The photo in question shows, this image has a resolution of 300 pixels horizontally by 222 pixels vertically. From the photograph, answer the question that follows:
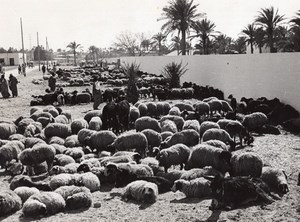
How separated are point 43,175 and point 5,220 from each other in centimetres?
275

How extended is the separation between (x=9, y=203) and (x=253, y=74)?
51.1 ft

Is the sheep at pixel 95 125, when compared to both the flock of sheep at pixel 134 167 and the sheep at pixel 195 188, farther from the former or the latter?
the sheep at pixel 195 188

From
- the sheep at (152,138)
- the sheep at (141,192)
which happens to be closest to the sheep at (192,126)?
the sheep at (152,138)

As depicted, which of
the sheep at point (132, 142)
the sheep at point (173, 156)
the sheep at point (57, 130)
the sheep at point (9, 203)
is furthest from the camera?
the sheep at point (57, 130)

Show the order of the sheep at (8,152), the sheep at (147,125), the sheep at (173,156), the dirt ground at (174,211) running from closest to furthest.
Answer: the dirt ground at (174,211) < the sheep at (173,156) < the sheep at (8,152) < the sheep at (147,125)

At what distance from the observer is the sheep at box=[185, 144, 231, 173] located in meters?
9.22

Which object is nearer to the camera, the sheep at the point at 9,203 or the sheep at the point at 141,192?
the sheep at the point at 9,203

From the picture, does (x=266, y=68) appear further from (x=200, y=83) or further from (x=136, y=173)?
(x=136, y=173)

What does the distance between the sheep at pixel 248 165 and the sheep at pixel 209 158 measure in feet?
0.86

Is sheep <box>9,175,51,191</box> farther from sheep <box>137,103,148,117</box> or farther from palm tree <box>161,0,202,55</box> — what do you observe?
palm tree <box>161,0,202,55</box>

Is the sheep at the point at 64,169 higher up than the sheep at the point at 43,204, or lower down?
higher up

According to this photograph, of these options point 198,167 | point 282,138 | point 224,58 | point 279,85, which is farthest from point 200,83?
point 198,167

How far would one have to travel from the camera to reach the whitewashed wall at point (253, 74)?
16.8m

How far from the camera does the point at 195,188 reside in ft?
26.9
